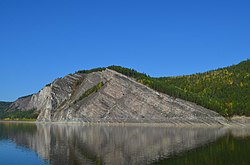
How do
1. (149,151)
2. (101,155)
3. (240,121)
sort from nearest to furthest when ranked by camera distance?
(101,155) → (149,151) → (240,121)

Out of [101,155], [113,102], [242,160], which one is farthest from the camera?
[113,102]

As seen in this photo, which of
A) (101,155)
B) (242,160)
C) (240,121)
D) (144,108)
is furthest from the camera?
(144,108)

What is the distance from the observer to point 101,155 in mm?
59375

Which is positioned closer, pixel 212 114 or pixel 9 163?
pixel 9 163

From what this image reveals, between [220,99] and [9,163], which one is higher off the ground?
[220,99]

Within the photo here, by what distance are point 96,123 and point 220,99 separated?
7405 centimetres

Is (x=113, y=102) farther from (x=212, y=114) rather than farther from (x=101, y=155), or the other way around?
(x=101, y=155)

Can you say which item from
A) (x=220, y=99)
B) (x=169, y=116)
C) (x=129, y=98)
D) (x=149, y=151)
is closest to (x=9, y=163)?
(x=149, y=151)

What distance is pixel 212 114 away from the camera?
164m

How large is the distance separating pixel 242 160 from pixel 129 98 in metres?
139

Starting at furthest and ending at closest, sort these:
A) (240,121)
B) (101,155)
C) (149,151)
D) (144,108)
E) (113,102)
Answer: (113,102) < (144,108) < (240,121) < (149,151) < (101,155)

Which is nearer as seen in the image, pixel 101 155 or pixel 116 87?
pixel 101 155

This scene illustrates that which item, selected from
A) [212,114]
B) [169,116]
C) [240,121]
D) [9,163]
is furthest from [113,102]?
[9,163]

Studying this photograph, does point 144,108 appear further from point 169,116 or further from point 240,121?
point 240,121
